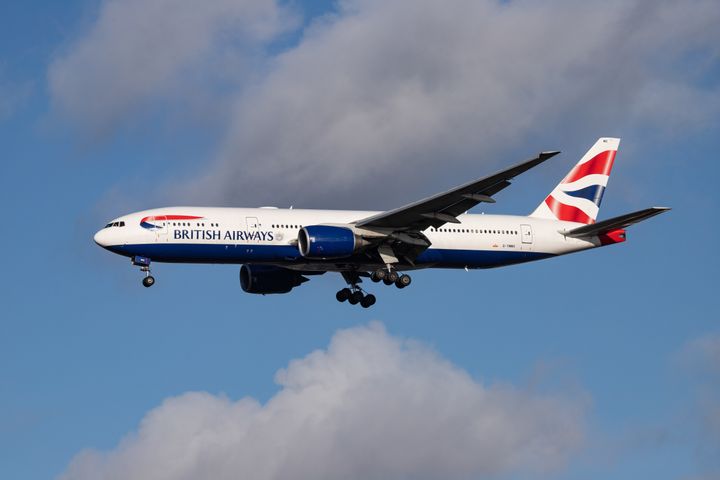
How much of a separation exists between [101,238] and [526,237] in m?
20.4

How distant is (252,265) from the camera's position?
214ft

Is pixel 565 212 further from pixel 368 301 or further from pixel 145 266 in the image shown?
pixel 145 266

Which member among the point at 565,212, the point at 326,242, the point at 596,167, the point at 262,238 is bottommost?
the point at 326,242

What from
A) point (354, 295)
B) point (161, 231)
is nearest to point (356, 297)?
point (354, 295)

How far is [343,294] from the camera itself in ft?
212

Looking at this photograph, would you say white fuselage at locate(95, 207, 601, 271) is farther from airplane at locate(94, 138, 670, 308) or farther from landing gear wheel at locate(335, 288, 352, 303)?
landing gear wheel at locate(335, 288, 352, 303)

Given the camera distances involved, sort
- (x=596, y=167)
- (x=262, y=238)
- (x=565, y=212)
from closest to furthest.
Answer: (x=262, y=238) < (x=565, y=212) < (x=596, y=167)

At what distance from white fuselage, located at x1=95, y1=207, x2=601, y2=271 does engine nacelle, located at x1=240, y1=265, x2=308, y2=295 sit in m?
3.84

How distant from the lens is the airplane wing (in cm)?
5404

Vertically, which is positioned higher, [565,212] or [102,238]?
[565,212]

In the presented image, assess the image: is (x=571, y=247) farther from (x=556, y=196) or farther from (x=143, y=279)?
(x=143, y=279)

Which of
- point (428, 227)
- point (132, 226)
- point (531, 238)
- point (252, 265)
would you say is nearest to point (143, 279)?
point (132, 226)

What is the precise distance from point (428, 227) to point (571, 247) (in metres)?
8.43

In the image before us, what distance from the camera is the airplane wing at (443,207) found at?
54.0 meters
